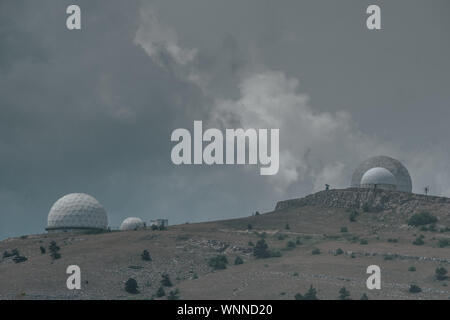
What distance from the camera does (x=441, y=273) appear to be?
79750 mm

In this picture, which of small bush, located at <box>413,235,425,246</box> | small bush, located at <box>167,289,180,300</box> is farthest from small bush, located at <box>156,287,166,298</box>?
small bush, located at <box>413,235,425,246</box>

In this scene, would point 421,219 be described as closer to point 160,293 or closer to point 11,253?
point 160,293

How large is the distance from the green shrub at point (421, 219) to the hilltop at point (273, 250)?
2.85 ft

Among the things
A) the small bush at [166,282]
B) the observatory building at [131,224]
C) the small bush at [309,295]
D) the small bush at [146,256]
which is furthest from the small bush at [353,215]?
the observatory building at [131,224]

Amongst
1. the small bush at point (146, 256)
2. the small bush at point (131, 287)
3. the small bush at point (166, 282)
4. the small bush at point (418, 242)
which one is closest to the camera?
the small bush at point (131, 287)

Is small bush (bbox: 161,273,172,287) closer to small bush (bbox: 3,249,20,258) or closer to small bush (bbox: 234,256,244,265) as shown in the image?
small bush (bbox: 234,256,244,265)

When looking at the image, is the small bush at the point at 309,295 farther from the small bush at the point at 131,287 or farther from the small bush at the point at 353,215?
the small bush at the point at 353,215

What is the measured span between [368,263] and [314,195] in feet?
114

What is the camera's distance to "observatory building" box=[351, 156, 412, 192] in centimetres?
11925

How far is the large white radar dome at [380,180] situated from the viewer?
390 ft

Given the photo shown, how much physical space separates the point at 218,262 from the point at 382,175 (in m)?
40.7

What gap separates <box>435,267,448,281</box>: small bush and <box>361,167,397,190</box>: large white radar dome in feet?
129

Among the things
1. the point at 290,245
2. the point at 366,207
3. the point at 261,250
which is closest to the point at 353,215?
the point at 366,207
